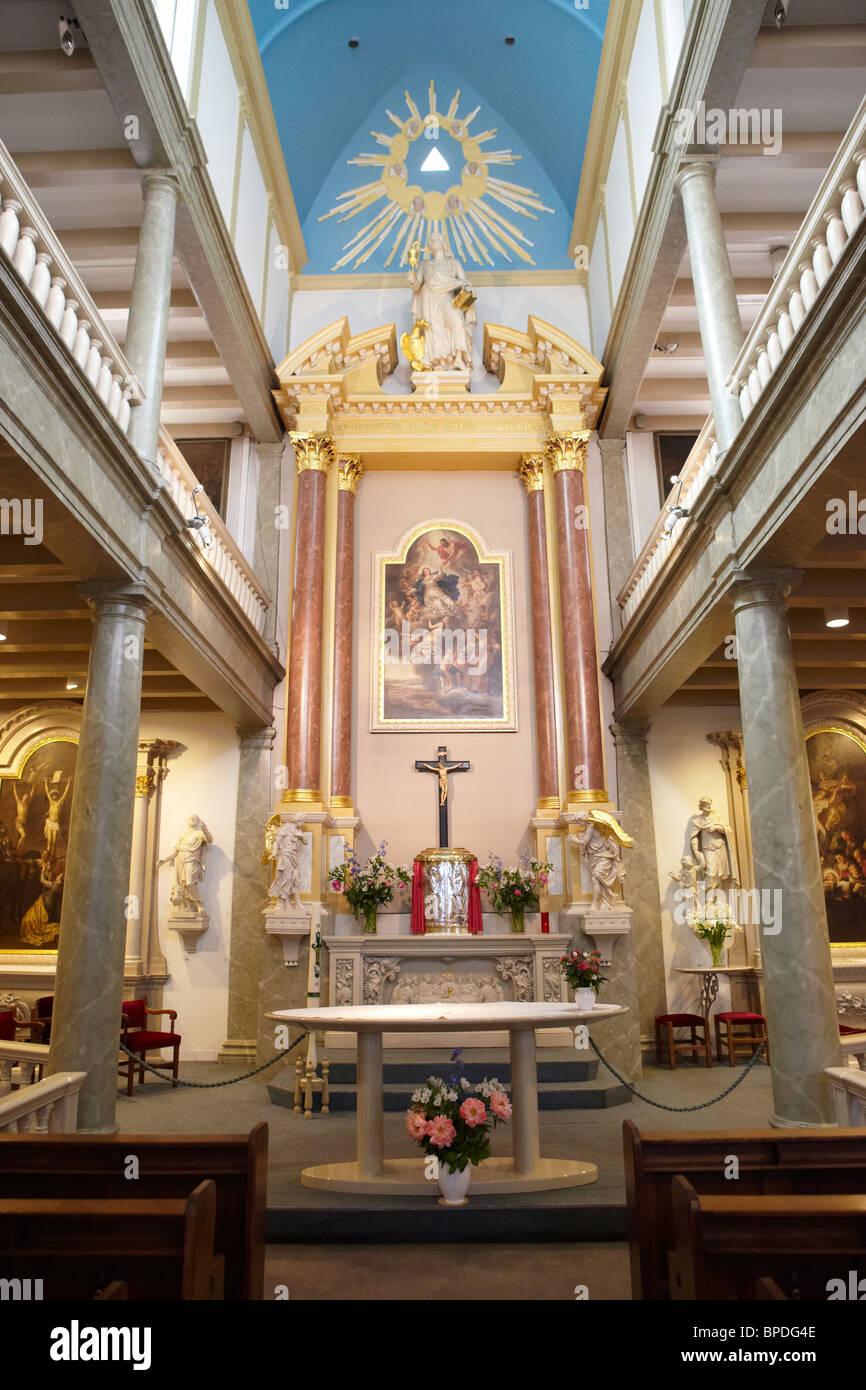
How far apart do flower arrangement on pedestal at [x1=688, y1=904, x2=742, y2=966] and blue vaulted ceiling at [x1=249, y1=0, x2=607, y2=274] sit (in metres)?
9.38

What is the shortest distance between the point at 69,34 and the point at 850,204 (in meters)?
5.66

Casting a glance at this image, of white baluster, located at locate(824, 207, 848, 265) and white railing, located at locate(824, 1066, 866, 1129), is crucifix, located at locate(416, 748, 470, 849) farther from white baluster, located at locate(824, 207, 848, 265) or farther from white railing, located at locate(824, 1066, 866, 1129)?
white baluster, located at locate(824, 207, 848, 265)

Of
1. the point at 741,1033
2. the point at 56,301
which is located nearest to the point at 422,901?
the point at 741,1033

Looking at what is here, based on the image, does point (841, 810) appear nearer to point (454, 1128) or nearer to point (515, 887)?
point (515, 887)

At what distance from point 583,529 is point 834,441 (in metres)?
6.98

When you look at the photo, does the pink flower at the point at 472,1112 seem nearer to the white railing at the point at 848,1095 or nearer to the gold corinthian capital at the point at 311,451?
the white railing at the point at 848,1095

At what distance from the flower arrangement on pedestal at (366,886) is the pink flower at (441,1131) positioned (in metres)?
5.24

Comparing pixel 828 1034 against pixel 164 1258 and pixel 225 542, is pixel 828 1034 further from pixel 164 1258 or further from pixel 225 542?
pixel 225 542

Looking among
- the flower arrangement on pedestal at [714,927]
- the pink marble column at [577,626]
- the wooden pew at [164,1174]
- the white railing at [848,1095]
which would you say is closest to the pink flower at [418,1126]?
the wooden pew at [164,1174]

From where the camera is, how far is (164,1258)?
2.96m

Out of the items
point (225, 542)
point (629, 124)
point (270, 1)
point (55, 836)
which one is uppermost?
point (270, 1)

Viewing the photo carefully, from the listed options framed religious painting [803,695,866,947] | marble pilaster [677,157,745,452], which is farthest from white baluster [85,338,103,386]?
framed religious painting [803,695,866,947]

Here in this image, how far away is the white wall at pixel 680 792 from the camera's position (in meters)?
11.2
